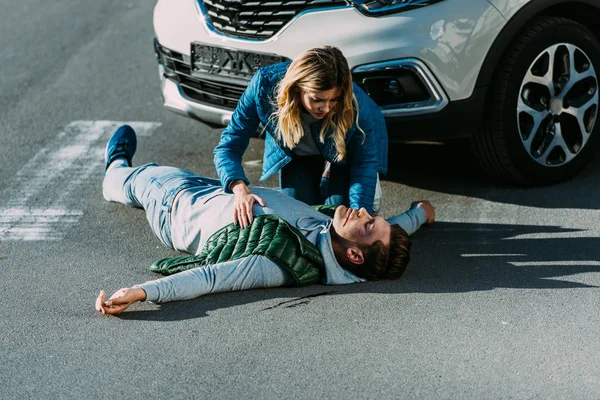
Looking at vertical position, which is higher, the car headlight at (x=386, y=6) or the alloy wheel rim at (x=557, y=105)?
the car headlight at (x=386, y=6)

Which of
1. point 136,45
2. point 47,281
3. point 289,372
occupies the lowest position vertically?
point 136,45

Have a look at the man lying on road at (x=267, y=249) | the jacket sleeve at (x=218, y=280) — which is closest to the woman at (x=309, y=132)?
the man lying on road at (x=267, y=249)

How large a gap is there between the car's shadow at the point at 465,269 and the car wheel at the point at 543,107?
0.56 metres

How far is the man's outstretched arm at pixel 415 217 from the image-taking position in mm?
5621

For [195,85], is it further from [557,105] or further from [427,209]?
[557,105]

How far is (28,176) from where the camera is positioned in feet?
22.0

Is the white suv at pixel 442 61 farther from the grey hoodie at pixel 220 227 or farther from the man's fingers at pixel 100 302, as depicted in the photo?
the man's fingers at pixel 100 302

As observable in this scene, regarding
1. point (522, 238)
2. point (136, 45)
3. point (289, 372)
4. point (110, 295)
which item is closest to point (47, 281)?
point (110, 295)

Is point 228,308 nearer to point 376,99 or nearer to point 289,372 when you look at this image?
point 289,372

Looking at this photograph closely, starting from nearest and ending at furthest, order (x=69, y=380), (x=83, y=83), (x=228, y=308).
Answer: (x=69, y=380) < (x=228, y=308) < (x=83, y=83)

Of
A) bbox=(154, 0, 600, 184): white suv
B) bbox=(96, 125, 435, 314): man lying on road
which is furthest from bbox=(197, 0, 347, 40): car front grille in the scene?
bbox=(96, 125, 435, 314): man lying on road

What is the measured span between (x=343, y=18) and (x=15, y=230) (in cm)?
217

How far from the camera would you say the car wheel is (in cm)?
601

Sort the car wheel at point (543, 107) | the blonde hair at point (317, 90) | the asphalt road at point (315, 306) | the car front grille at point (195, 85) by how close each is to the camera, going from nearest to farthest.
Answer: the asphalt road at point (315, 306) → the blonde hair at point (317, 90) → the car wheel at point (543, 107) → the car front grille at point (195, 85)
